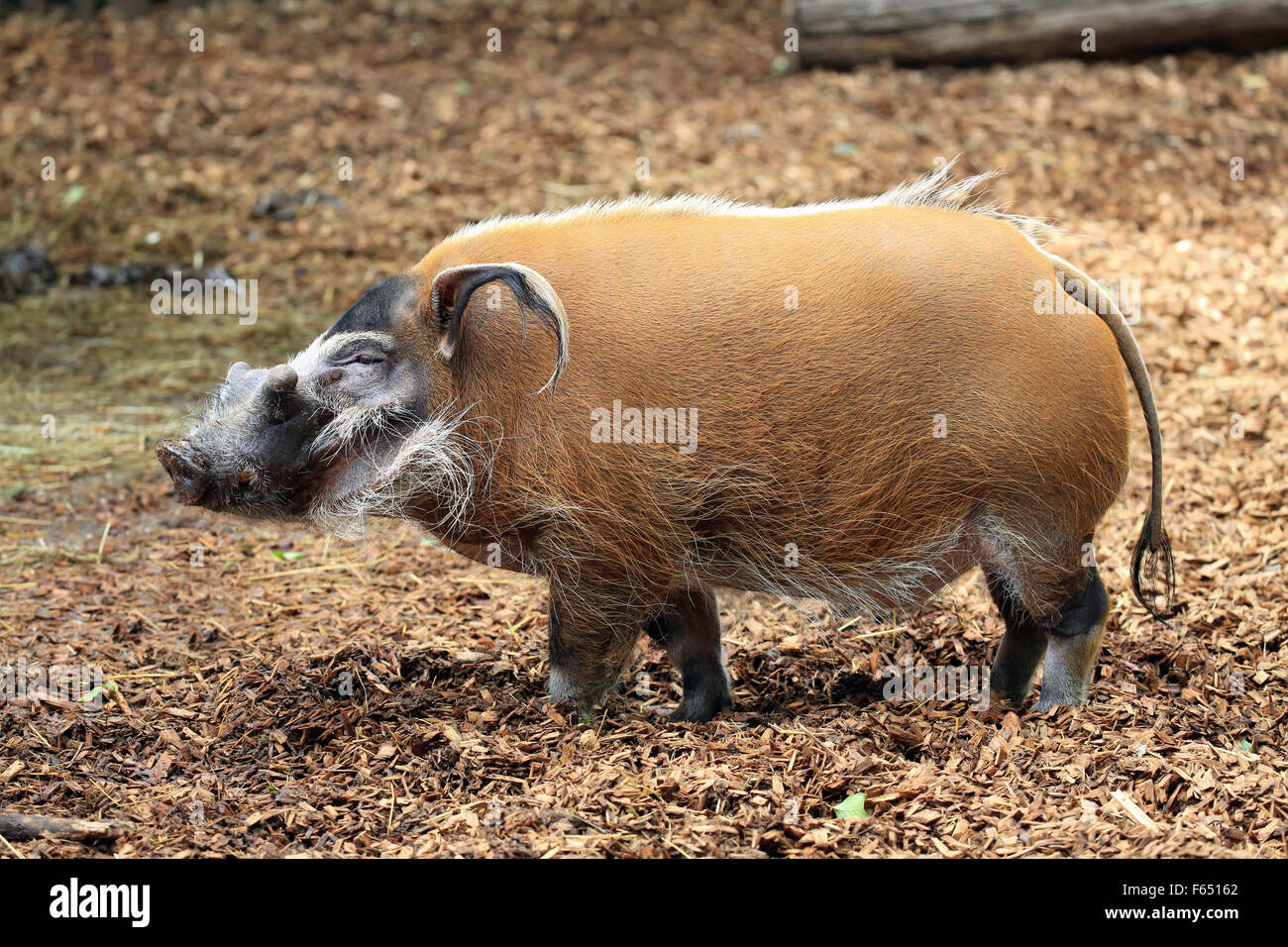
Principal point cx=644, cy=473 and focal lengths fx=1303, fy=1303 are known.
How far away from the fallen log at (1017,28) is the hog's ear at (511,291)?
7841mm

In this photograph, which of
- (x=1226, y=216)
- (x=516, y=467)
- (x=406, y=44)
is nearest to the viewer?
(x=516, y=467)

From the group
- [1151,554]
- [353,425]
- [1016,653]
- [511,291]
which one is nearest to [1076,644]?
[1016,653]

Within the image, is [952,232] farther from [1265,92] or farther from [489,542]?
[1265,92]

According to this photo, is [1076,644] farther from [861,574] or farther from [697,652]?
[697,652]

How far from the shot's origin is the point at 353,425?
4023 mm

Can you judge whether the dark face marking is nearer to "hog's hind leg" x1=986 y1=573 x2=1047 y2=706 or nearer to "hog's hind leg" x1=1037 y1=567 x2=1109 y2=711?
"hog's hind leg" x1=986 y1=573 x2=1047 y2=706

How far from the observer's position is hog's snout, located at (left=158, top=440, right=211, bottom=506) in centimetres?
398

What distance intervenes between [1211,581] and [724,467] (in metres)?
2.40

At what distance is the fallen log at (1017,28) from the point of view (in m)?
10.2

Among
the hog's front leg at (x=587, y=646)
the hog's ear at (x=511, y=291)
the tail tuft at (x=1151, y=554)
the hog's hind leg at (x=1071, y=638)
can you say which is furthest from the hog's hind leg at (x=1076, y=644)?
the hog's ear at (x=511, y=291)

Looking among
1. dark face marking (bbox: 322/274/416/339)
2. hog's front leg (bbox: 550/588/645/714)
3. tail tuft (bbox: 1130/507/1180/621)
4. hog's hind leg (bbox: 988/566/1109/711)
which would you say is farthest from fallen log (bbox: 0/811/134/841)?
tail tuft (bbox: 1130/507/1180/621)

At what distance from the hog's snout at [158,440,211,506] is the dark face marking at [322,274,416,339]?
0.55 m

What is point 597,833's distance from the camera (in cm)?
341
